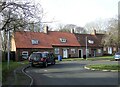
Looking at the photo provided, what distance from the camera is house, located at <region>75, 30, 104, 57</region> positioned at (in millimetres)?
68875

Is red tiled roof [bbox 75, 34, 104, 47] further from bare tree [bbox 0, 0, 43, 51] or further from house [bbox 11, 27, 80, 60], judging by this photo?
bare tree [bbox 0, 0, 43, 51]

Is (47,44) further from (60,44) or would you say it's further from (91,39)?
(91,39)

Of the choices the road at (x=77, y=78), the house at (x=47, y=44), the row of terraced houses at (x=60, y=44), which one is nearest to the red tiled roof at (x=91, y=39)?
the row of terraced houses at (x=60, y=44)

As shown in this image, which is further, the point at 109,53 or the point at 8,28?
the point at 109,53

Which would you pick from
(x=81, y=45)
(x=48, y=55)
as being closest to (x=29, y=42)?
(x=81, y=45)

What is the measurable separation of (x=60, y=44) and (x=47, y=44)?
3.63 meters

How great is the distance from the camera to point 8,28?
2419cm

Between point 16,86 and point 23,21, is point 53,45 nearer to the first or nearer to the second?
point 23,21

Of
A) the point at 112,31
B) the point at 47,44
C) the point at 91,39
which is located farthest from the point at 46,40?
the point at 91,39

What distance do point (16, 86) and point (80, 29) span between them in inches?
3440

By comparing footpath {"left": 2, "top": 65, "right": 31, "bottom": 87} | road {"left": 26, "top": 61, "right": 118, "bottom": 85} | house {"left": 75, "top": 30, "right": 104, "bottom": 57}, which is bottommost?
road {"left": 26, "top": 61, "right": 118, "bottom": 85}

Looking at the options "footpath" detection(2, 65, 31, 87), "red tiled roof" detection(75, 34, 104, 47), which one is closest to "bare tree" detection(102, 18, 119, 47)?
"red tiled roof" detection(75, 34, 104, 47)

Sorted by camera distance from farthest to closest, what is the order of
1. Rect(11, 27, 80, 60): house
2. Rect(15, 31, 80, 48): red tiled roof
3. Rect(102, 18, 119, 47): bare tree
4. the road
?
1. Rect(15, 31, 80, 48): red tiled roof
2. Rect(11, 27, 80, 60): house
3. Rect(102, 18, 119, 47): bare tree
4. the road

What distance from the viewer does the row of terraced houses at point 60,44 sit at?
192ft
